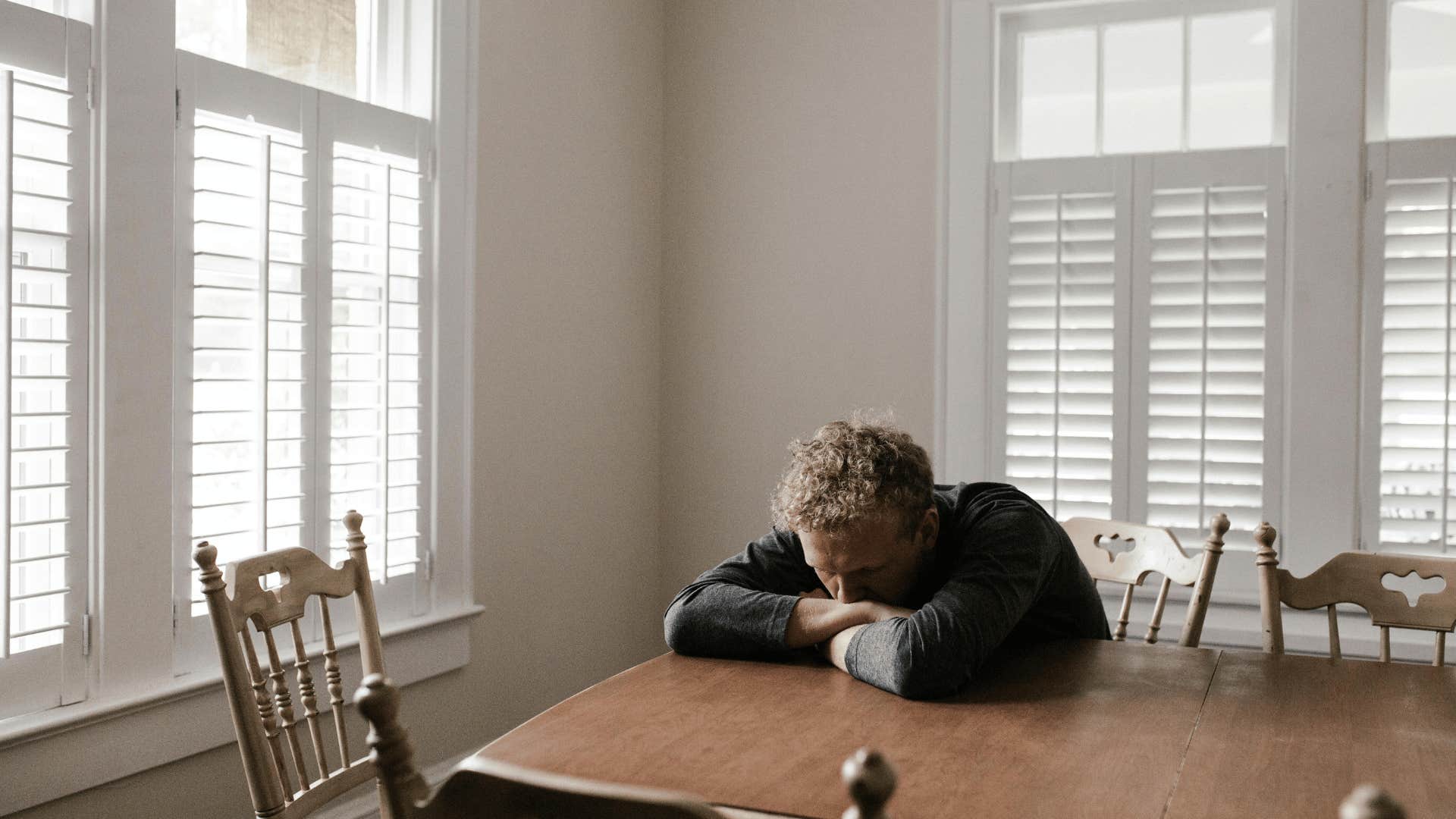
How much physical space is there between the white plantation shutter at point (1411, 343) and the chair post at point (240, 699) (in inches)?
111

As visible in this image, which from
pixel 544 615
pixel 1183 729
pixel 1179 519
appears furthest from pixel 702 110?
pixel 1183 729

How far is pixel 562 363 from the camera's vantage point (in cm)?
326

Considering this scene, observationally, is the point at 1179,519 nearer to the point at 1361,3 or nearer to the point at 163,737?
the point at 1361,3

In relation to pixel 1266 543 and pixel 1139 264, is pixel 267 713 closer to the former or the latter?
pixel 1266 543

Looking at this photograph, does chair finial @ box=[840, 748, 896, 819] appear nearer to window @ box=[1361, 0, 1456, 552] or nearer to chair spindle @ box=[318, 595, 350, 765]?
chair spindle @ box=[318, 595, 350, 765]

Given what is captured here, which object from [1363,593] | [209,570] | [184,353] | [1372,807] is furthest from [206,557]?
[1363,593]

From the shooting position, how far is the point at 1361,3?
9.83ft

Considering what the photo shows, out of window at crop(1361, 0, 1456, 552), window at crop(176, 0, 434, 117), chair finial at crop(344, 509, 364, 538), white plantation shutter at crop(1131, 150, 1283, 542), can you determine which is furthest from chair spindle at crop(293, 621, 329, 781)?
window at crop(1361, 0, 1456, 552)

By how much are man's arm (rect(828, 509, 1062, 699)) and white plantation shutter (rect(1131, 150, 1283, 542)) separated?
4.89 feet

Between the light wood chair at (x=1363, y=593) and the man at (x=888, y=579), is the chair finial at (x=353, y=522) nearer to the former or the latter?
the man at (x=888, y=579)

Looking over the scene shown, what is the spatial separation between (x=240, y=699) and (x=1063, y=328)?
2516mm

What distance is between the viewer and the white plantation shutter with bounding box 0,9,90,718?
5.88 ft

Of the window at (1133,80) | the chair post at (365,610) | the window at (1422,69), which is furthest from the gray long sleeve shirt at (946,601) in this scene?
the window at (1422,69)

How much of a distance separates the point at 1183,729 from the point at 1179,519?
1877 millimetres
